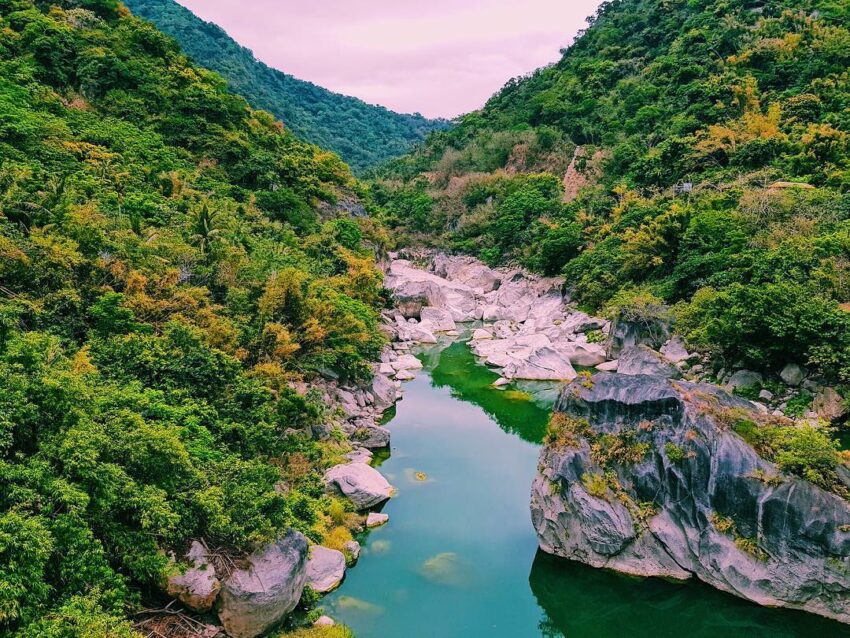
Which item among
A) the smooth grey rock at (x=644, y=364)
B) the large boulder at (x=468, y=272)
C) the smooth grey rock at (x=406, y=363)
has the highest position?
the large boulder at (x=468, y=272)

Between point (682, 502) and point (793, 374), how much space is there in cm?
1051

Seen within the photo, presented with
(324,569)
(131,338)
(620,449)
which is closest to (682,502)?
(620,449)

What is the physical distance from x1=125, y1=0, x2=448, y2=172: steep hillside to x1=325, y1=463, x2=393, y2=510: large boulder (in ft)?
235

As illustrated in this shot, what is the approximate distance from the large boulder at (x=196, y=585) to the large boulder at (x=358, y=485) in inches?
211

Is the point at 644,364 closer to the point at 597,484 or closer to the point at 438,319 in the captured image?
the point at 597,484

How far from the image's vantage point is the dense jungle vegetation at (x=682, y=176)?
1994cm

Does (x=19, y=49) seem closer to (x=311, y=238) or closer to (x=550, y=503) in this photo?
(x=311, y=238)

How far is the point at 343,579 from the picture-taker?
11547 mm

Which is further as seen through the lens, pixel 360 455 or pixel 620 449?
pixel 360 455

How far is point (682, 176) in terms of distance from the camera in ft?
123

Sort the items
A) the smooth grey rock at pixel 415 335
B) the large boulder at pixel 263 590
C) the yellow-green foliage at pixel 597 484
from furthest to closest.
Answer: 1. the smooth grey rock at pixel 415 335
2. the yellow-green foliage at pixel 597 484
3. the large boulder at pixel 263 590

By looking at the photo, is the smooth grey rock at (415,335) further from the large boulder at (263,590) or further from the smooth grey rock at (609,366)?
the large boulder at (263,590)

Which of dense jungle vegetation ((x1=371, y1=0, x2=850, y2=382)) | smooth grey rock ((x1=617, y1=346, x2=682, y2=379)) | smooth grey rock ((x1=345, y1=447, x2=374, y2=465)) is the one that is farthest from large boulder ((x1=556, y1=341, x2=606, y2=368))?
smooth grey rock ((x1=345, y1=447, x2=374, y2=465))

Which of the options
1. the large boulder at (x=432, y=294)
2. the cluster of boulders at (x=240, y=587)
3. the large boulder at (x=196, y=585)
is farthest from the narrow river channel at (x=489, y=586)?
the large boulder at (x=432, y=294)
